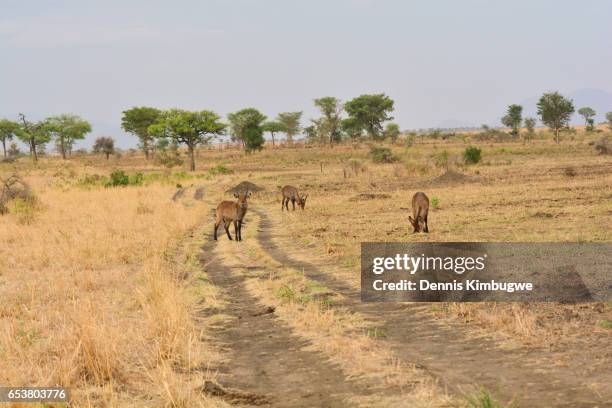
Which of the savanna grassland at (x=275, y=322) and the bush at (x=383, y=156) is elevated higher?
the bush at (x=383, y=156)

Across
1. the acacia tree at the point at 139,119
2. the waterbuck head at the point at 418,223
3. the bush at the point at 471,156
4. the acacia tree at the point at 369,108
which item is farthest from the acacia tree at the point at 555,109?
the waterbuck head at the point at 418,223

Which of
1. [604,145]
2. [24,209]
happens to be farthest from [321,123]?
[24,209]

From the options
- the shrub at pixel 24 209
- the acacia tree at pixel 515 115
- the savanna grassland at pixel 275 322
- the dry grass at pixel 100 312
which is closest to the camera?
the savanna grassland at pixel 275 322

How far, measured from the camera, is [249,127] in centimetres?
8531

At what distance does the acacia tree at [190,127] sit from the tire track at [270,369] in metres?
51.3

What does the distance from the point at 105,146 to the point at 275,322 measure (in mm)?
86439

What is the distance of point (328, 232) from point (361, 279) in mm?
6735

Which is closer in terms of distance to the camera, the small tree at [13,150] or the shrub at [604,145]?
the shrub at [604,145]

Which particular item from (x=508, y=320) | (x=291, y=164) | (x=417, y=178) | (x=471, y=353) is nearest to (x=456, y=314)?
(x=508, y=320)

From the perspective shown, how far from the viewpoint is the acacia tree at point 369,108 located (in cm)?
9212

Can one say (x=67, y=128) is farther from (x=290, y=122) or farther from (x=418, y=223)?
(x=418, y=223)

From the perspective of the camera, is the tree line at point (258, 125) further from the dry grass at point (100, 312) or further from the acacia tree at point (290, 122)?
the dry grass at point (100, 312)

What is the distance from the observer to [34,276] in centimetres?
1376

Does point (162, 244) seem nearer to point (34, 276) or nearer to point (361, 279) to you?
point (34, 276)
